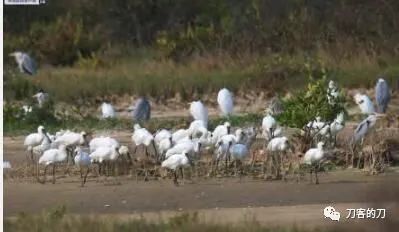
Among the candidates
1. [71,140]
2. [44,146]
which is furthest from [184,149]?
[44,146]

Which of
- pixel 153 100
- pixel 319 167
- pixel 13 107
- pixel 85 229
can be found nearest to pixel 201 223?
pixel 85 229

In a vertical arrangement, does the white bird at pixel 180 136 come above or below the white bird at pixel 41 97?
below

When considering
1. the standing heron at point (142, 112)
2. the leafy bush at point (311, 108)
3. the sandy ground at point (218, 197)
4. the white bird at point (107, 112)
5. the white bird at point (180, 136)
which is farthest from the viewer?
the white bird at point (107, 112)

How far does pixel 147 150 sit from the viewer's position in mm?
12578

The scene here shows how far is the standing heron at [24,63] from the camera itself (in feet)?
65.3

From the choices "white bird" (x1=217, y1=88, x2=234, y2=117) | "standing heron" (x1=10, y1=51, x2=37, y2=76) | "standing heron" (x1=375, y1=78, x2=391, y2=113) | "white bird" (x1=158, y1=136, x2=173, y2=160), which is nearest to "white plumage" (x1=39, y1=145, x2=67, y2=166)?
"white bird" (x1=158, y1=136, x2=173, y2=160)

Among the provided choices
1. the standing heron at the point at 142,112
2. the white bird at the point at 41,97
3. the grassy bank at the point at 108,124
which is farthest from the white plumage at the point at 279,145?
the white bird at the point at 41,97

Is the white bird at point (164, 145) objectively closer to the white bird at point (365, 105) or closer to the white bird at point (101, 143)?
the white bird at point (101, 143)

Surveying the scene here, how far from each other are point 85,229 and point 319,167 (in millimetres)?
3624

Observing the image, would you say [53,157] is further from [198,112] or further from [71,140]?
[198,112]

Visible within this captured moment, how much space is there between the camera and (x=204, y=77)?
18.9 m

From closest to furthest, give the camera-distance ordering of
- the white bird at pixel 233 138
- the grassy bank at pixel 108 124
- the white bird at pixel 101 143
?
the white bird at pixel 101 143, the white bird at pixel 233 138, the grassy bank at pixel 108 124

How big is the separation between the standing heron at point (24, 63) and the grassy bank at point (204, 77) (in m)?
0.21

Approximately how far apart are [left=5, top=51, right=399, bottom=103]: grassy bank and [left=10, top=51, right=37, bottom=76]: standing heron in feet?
0.70
